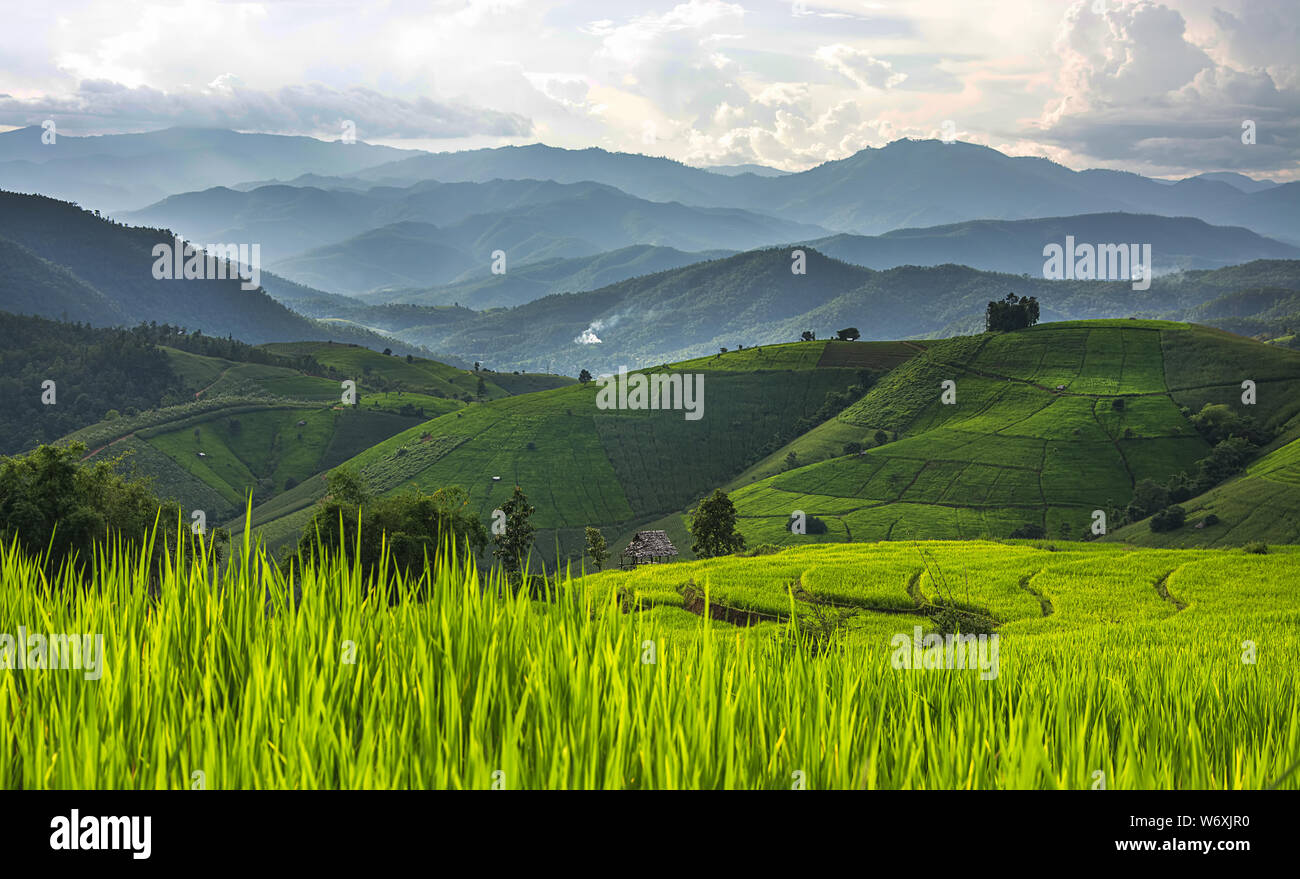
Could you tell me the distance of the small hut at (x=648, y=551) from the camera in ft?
425

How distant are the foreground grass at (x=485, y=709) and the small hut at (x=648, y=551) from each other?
395 ft

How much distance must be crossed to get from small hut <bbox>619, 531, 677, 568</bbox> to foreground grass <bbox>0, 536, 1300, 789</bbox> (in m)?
121

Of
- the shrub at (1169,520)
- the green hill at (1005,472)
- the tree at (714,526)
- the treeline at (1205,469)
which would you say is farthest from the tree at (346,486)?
the treeline at (1205,469)

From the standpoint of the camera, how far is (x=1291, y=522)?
439ft

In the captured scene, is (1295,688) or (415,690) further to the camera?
(1295,688)

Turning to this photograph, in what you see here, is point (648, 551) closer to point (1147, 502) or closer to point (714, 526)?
point (714, 526)

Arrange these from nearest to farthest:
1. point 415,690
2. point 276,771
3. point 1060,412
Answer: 1. point 276,771
2. point 415,690
3. point 1060,412

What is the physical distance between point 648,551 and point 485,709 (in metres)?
128

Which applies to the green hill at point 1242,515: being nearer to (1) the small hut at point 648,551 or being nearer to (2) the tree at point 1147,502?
(2) the tree at point 1147,502

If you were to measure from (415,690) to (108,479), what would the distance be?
Result: 63.0 metres

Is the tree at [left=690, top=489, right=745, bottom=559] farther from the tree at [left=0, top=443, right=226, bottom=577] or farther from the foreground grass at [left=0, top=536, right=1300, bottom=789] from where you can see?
the foreground grass at [left=0, top=536, right=1300, bottom=789]

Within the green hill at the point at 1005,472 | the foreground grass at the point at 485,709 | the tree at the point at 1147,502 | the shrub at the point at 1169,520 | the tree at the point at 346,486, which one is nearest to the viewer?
the foreground grass at the point at 485,709

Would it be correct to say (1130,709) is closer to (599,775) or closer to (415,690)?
(599,775)
